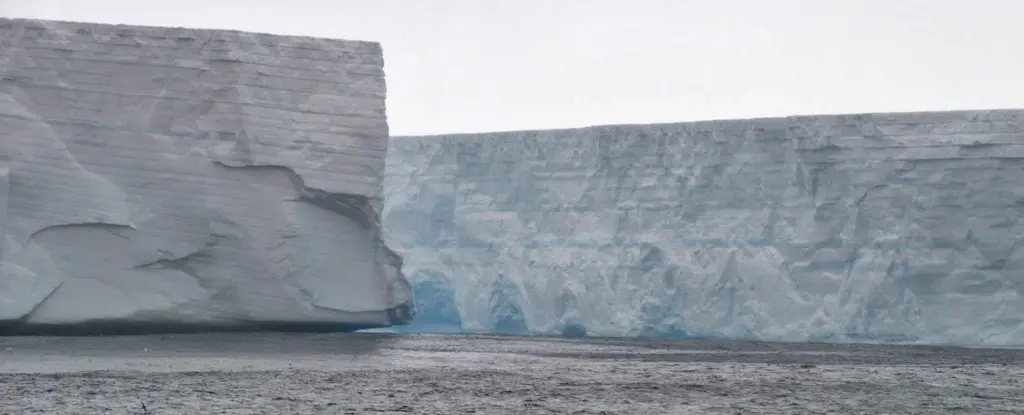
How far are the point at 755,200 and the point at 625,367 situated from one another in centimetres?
616

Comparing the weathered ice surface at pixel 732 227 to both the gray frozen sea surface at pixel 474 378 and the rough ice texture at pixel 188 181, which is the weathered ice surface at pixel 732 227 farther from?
the rough ice texture at pixel 188 181

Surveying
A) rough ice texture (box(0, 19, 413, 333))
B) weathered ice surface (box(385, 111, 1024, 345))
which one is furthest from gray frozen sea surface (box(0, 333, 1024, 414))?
weathered ice surface (box(385, 111, 1024, 345))

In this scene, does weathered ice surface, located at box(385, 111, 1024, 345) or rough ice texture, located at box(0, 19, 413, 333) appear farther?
weathered ice surface, located at box(385, 111, 1024, 345)

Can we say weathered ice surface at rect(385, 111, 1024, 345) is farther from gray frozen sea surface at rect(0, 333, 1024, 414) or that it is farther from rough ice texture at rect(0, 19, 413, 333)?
rough ice texture at rect(0, 19, 413, 333)

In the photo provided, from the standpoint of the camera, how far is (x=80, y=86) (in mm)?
15039

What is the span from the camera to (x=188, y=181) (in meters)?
15.2

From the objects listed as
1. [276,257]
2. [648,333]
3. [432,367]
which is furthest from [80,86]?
[648,333]

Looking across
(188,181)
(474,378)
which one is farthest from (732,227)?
(474,378)

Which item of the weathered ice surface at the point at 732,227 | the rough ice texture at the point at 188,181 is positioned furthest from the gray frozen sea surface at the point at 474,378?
the weathered ice surface at the point at 732,227

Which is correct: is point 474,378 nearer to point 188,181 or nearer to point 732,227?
point 188,181

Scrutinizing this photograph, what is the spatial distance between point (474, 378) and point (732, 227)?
785 cm

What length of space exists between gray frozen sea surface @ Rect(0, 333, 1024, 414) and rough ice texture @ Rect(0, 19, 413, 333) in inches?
15.6

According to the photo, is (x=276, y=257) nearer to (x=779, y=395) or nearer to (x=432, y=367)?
(x=432, y=367)

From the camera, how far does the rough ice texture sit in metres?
14.5
